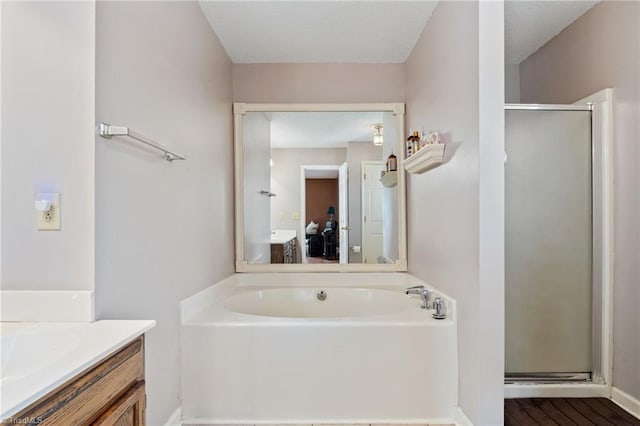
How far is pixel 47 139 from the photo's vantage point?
112 cm

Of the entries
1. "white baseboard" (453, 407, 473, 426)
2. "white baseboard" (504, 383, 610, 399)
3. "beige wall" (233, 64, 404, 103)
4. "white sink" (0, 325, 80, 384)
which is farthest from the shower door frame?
"white sink" (0, 325, 80, 384)

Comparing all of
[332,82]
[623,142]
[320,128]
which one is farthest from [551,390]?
[332,82]

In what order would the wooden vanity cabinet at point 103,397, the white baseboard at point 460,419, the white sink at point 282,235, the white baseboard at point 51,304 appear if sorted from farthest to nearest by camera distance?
the white sink at point 282,235 → the white baseboard at point 460,419 → the white baseboard at point 51,304 → the wooden vanity cabinet at point 103,397

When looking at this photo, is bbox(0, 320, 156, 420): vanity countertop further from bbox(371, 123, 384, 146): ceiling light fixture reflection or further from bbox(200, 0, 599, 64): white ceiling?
bbox(371, 123, 384, 146): ceiling light fixture reflection

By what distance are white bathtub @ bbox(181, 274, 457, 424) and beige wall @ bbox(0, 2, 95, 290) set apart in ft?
2.67

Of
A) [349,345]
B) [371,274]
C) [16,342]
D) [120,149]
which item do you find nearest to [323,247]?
[371,274]

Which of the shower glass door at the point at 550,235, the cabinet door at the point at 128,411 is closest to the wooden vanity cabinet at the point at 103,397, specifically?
the cabinet door at the point at 128,411

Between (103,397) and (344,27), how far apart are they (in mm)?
2331

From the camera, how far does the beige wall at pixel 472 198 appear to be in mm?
1502

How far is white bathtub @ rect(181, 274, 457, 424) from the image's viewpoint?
1762mm

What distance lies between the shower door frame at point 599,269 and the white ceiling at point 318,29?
2.92 feet

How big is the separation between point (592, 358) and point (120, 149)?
8.85 ft

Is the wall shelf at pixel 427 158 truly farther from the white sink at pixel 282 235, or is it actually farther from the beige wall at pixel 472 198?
the white sink at pixel 282 235

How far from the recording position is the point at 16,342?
950 mm
